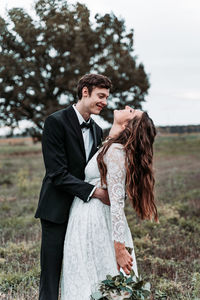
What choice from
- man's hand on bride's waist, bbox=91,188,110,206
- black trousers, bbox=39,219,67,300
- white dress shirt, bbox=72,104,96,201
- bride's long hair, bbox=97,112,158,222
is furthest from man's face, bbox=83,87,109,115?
black trousers, bbox=39,219,67,300

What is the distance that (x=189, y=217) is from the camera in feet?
28.2

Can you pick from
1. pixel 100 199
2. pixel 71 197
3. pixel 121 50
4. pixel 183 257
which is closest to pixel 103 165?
pixel 100 199

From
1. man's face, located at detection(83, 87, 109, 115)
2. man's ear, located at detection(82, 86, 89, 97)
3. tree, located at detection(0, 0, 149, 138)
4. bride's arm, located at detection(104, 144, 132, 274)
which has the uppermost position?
tree, located at detection(0, 0, 149, 138)

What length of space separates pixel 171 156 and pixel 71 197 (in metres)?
22.8

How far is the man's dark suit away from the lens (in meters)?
3.23

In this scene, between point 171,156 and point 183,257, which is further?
point 171,156

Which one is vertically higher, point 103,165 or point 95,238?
point 103,165

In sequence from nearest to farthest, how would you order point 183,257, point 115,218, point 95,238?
point 115,218 < point 95,238 < point 183,257

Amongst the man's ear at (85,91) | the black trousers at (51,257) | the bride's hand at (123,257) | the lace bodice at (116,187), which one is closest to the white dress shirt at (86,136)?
the man's ear at (85,91)

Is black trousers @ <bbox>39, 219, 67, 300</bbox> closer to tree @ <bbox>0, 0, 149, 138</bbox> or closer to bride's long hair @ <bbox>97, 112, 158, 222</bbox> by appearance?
bride's long hair @ <bbox>97, 112, 158, 222</bbox>

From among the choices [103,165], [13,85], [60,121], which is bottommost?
[103,165]

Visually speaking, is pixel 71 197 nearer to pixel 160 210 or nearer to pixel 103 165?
pixel 103 165

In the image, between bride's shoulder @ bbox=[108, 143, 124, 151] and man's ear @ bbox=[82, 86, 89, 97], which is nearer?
bride's shoulder @ bbox=[108, 143, 124, 151]

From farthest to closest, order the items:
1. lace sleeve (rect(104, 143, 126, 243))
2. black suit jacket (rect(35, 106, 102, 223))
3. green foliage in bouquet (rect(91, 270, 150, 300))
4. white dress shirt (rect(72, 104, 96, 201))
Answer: white dress shirt (rect(72, 104, 96, 201)) < black suit jacket (rect(35, 106, 102, 223)) < lace sleeve (rect(104, 143, 126, 243)) < green foliage in bouquet (rect(91, 270, 150, 300))
